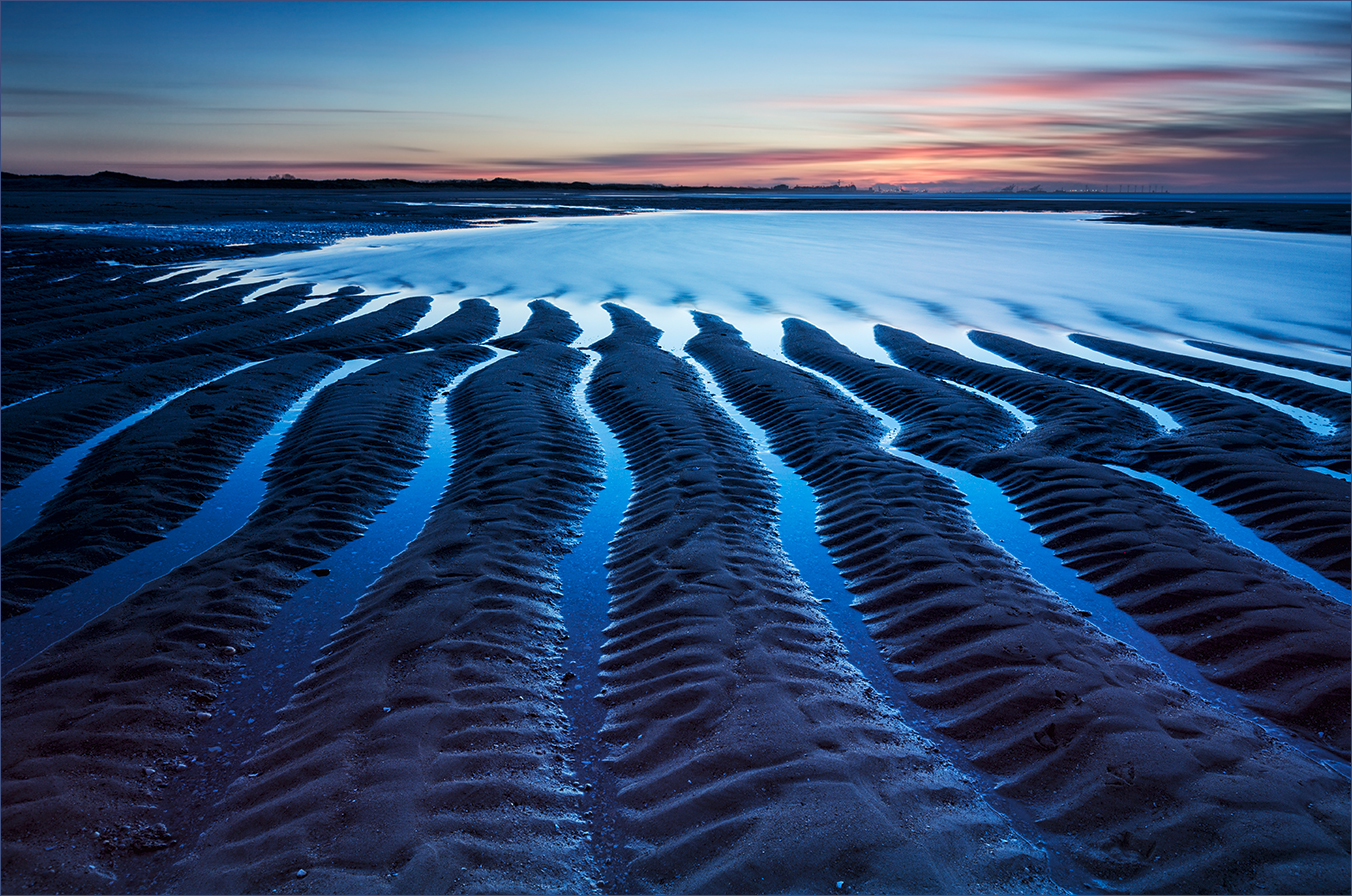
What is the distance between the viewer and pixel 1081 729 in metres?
3.91

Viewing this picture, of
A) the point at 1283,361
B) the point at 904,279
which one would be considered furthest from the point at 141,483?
the point at 904,279

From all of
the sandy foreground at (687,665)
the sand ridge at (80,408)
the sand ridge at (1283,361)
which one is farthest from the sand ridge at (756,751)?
the sand ridge at (1283,361)

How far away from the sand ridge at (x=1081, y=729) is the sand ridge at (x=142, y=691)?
384cm

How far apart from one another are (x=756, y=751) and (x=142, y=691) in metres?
3.36

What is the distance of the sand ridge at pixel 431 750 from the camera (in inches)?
124

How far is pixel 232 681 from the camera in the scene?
4516 millimetres

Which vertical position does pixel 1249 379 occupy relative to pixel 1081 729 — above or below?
above

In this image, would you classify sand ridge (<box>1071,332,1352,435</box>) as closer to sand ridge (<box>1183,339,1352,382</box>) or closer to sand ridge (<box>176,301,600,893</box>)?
sand ridge (<box>1183,339,1352,382</box>)

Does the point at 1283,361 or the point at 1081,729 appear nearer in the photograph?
the point at 1081,729

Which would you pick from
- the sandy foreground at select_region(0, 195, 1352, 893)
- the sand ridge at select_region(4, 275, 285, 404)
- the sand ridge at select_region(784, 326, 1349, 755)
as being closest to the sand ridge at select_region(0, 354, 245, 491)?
the sandy foreground at select_region(0, 195, 1352, 893)

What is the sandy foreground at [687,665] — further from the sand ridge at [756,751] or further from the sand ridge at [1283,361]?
Result: the sand ridge at [1283,361]

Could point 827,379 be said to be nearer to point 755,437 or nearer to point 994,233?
point 755,437

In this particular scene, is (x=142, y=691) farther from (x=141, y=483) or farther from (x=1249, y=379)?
(x=1249, y=379)

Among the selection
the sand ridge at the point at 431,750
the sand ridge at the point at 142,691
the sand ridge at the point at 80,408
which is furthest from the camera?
the sand ridge at the point at 80,408
